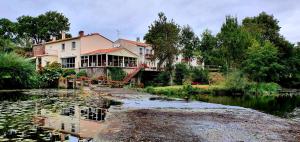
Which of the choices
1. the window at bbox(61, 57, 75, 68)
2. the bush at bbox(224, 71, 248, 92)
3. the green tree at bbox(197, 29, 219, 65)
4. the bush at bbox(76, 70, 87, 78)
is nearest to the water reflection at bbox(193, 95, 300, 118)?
the bush at bbox(224, 71, 248, 92)

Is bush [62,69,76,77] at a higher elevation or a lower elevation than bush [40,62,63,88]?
higher

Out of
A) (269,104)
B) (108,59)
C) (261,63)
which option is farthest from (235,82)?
(108,59)

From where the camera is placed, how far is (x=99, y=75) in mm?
49250

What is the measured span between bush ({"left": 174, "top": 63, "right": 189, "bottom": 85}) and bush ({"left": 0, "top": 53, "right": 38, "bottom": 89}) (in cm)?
2093

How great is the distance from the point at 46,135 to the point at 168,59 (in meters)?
39.7

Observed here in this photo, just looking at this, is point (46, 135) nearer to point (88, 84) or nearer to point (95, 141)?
point (95, 141)

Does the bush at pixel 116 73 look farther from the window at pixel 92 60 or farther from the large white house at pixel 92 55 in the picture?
the window at pixel 92 60

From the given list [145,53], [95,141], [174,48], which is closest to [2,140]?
[95,141]

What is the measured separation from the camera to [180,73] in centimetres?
4853

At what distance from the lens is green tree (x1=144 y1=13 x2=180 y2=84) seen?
47250 millimetres

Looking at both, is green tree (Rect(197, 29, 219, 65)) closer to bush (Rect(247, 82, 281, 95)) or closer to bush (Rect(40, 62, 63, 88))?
bush (Rect(247, 82, 281, 95))

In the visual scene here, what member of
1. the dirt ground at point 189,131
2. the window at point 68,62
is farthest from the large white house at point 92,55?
the dirt ground at point 189,131

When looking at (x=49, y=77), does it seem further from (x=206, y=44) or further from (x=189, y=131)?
(x=206, y=44)

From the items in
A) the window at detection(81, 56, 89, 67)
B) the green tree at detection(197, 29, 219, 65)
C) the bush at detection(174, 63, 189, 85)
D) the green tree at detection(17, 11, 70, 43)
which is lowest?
the bush at detection(174, 63, 189, 85)
